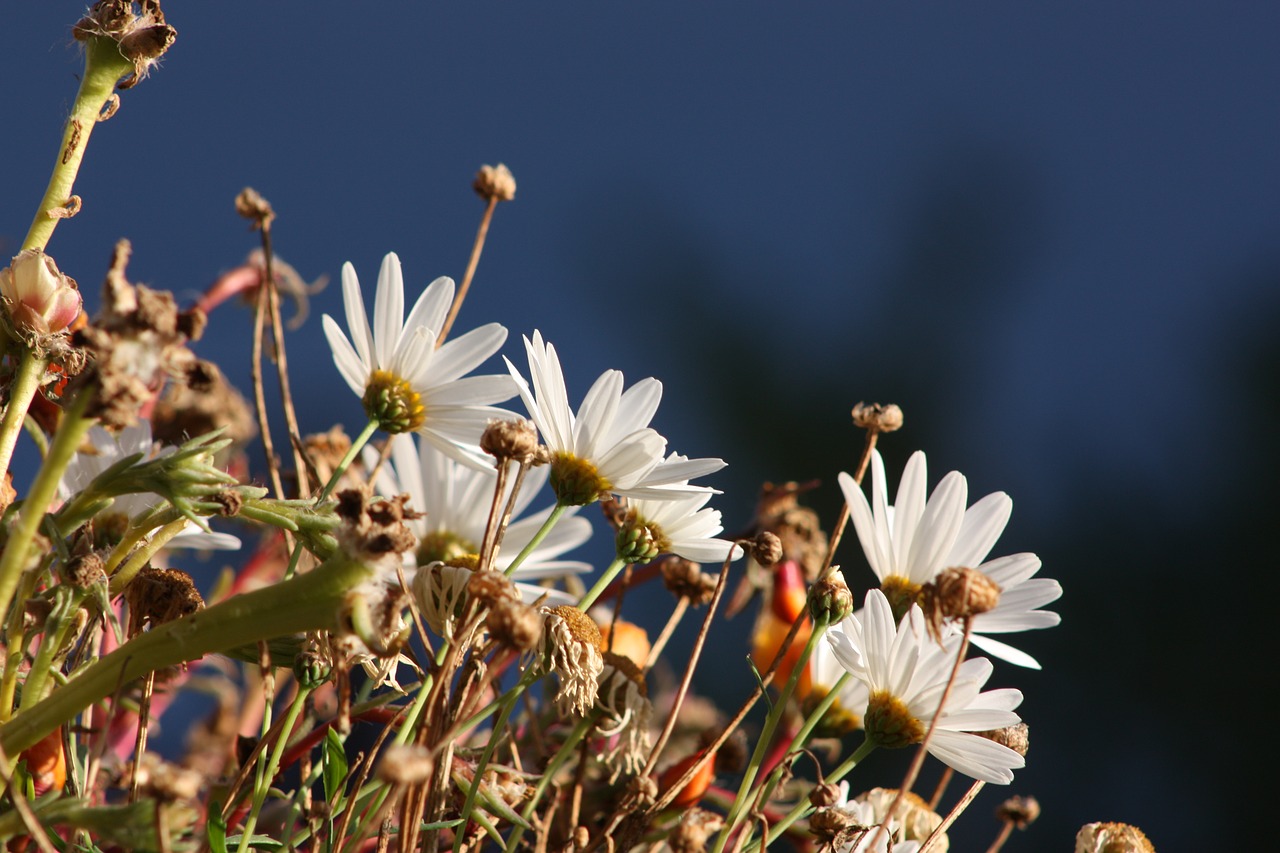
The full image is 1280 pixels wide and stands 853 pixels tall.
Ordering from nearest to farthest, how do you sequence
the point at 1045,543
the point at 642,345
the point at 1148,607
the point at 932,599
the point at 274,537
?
the point at 932,599, the point at 274,537, the point at 1148,607, the point at 1045,543, the point at 642,345

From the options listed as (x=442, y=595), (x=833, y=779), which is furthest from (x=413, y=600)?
(x=833, y=779)

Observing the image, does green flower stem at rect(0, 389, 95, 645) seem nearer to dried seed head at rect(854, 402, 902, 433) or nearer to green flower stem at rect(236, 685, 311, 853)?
green flower stem at rect(236, 685, 311, 853)

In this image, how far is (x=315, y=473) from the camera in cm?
38

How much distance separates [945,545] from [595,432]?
0.35 feet

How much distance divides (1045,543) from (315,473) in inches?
107

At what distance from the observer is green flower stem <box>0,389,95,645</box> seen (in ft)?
0.60

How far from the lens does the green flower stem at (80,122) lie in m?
0.29

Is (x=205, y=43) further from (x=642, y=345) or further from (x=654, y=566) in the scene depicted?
(x=654, y=566)

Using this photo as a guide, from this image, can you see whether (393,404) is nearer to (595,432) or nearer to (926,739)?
(595,432)

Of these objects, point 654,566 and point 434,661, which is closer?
point 434,661

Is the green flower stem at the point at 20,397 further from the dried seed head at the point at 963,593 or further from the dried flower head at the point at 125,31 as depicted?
the dried seed head at the point at 963,593

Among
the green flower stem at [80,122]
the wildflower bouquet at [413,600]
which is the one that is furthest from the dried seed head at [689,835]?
the green flower stem at [80,122]

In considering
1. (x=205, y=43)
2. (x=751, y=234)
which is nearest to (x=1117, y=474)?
(x=751, y=234)

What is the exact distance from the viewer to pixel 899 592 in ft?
1.11
